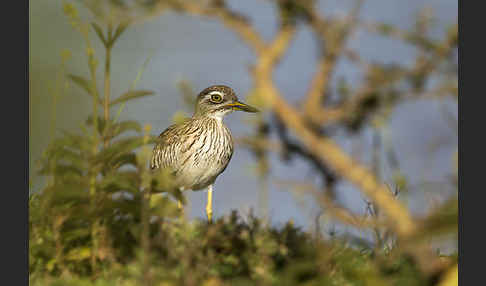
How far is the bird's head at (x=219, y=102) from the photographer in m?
6.95

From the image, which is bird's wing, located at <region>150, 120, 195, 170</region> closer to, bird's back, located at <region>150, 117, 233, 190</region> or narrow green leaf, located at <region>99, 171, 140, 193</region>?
bird's back, located at <region>150, 117, 233, 190</region>

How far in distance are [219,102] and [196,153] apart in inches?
32.0

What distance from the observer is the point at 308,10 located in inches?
301

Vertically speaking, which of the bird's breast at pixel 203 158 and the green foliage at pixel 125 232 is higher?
the bird's breast at pixel 203 158

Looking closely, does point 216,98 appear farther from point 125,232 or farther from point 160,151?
point 125,232

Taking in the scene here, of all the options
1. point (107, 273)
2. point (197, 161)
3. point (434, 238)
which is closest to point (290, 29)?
point (197, 161)

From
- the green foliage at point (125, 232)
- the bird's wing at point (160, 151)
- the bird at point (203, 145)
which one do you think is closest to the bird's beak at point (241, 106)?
the bird at point (203, 145)

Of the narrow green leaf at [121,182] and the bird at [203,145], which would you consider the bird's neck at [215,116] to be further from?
the narrow green leaf at [121,182]

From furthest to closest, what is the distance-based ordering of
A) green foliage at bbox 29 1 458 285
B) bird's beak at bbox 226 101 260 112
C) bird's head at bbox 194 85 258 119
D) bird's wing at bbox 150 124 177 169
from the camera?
bird's head at bbox 194 85 258 119, bird's wing at bbox 150 124 177 169, bird's beak at bbox 226 101 260 112, green foliage at bbox 29 1 458 285

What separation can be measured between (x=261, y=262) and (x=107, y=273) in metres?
0.92

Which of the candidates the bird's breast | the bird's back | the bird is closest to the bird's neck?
the bird

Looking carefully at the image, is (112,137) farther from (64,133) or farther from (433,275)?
(433,275)

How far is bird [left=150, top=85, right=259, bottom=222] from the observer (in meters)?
6.50

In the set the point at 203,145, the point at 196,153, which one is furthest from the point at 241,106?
the point at 196,153
